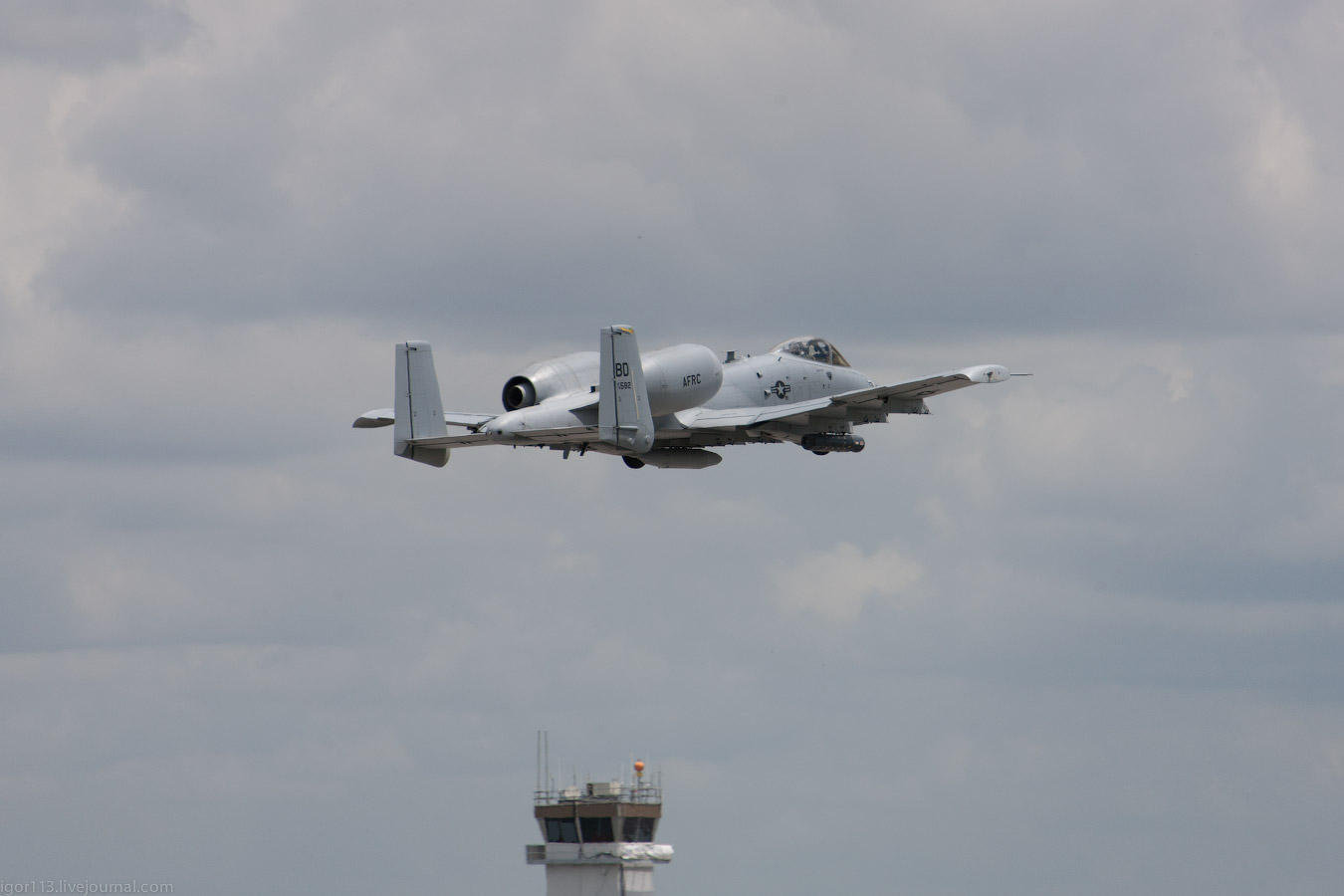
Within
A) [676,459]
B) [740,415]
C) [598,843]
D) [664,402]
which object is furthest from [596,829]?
[664,402]

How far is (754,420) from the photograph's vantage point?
259ft

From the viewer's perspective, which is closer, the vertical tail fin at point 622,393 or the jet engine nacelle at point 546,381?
the vertical tail fin at point 622,393

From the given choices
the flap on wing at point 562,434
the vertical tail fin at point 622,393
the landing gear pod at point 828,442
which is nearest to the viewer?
the vertical tail fin at point 622,393

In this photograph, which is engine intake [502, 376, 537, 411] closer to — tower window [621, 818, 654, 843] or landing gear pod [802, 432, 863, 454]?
landing gear pod [802, 432, 863, 454]

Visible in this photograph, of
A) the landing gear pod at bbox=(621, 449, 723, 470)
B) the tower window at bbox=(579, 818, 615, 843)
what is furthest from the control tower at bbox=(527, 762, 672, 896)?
the landing gear pod at bbox=(621, 449, 723, 470)

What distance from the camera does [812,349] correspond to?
84.2m

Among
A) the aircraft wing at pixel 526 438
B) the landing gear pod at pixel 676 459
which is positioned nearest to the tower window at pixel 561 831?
the landing gear pod at pixel 676 459

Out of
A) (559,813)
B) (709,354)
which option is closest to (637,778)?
(559,813)

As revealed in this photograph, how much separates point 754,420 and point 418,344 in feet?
44.5

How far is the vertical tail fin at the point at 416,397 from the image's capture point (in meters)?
71.7

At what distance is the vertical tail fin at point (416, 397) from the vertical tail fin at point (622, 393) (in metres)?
5.94

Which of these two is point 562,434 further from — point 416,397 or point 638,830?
point 638,830

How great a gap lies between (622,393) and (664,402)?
10.6 feet

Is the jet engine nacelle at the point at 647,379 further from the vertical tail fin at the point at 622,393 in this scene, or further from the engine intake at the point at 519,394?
the vertical tail fin at the point at 622,393
